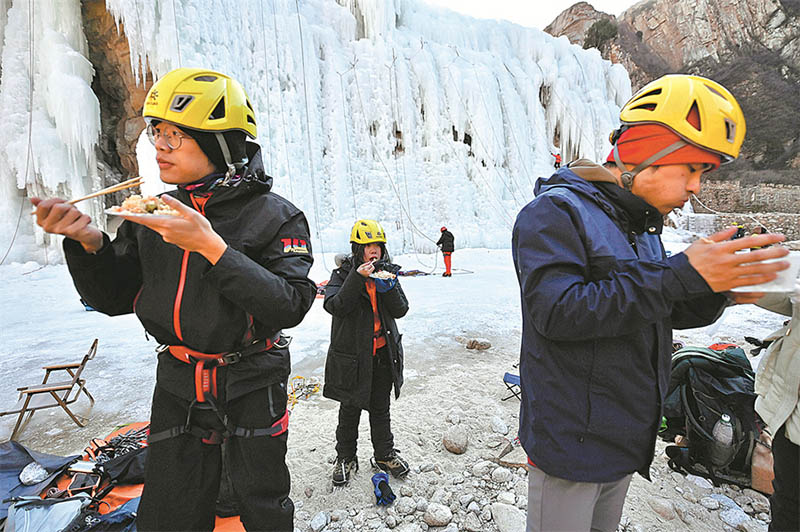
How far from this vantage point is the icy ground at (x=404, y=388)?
2.49m

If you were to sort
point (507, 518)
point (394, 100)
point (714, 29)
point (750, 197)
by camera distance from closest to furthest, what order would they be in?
point (507, 518) < point (394, 100) < point (750, 197) < point (714, 29)

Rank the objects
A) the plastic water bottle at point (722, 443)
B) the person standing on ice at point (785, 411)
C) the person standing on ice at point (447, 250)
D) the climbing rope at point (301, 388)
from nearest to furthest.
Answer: the person standing on ice at point (785, 411) < the plastic water bottle at point (722, 443) < the climbing rope at point (301, 388) < the person standing on ice at point (447, 250)

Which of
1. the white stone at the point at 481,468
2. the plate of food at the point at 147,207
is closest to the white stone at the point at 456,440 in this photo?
the white stone at the point at 481,468

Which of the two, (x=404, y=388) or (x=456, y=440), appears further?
(x=404, y=388)

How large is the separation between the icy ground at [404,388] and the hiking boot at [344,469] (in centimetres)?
7

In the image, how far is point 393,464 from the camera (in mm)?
2617

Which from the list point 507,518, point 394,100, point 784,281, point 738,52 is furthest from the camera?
point 738,52

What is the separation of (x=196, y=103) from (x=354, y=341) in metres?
1.72

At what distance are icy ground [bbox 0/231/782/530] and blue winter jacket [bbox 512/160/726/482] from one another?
1.41m

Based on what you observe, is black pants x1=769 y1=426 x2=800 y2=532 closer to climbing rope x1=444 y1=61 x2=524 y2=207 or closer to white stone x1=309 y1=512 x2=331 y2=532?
white stone x1=309 y1=512 x2=331 y2=532

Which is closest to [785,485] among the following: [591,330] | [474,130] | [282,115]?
[591,330]

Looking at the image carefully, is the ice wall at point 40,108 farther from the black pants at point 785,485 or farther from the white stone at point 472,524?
the black pants at point 785,485

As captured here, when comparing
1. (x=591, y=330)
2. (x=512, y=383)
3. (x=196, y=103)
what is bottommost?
(x=512, y=383)

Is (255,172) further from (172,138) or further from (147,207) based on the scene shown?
(147,207)
